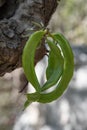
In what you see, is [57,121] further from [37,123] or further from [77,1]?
[77,1]

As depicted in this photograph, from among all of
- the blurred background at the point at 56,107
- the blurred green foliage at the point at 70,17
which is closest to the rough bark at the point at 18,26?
the blurred background at the point at 56,107

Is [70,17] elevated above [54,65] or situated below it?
below

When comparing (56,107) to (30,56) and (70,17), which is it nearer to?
(30,56)

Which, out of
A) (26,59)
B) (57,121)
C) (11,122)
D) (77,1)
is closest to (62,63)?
(26,59)

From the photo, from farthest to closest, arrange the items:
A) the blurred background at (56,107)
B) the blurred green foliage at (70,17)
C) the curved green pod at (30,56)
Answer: the blurred green foliage at (70,17) < the blurred background at (56,107) < the curved green pod at (30,56)

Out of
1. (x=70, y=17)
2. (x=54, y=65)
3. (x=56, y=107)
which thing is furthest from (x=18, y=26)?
(x=70, y=17)

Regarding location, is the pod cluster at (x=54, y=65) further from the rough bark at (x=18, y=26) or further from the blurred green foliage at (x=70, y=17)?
the blurred green foliage at (x=70, y=17)
